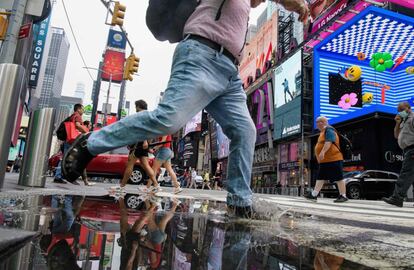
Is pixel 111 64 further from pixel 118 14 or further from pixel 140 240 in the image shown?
pixel 140 240

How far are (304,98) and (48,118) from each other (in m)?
26.7

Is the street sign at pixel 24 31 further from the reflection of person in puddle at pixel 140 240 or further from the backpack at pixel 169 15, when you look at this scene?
the reflection of person in puddle at pixel 140 240

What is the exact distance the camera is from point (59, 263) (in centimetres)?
103

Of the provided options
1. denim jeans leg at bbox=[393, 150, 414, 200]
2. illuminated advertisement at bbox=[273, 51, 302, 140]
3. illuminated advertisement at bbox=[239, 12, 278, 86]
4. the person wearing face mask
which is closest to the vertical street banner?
illuminated advertisement at bbox=[239, 12, 278, 86]

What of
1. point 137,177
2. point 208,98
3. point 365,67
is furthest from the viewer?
point 365,67

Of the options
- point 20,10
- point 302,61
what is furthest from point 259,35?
point 20,10

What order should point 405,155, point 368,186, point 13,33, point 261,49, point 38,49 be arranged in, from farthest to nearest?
point 261,49
point 38,49
point 368,186
point 13,33
point 405,155

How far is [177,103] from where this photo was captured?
2029 millimetres

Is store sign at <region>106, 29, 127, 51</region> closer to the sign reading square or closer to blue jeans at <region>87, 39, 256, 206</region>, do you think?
the sign reading square

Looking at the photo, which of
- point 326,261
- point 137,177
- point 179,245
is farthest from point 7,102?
point 137,177

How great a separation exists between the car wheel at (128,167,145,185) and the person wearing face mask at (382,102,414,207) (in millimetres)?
8819

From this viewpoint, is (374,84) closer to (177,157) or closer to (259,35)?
(259,35)

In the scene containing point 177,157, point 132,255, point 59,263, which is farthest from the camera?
point 177,157

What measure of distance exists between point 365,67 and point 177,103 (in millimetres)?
25691
